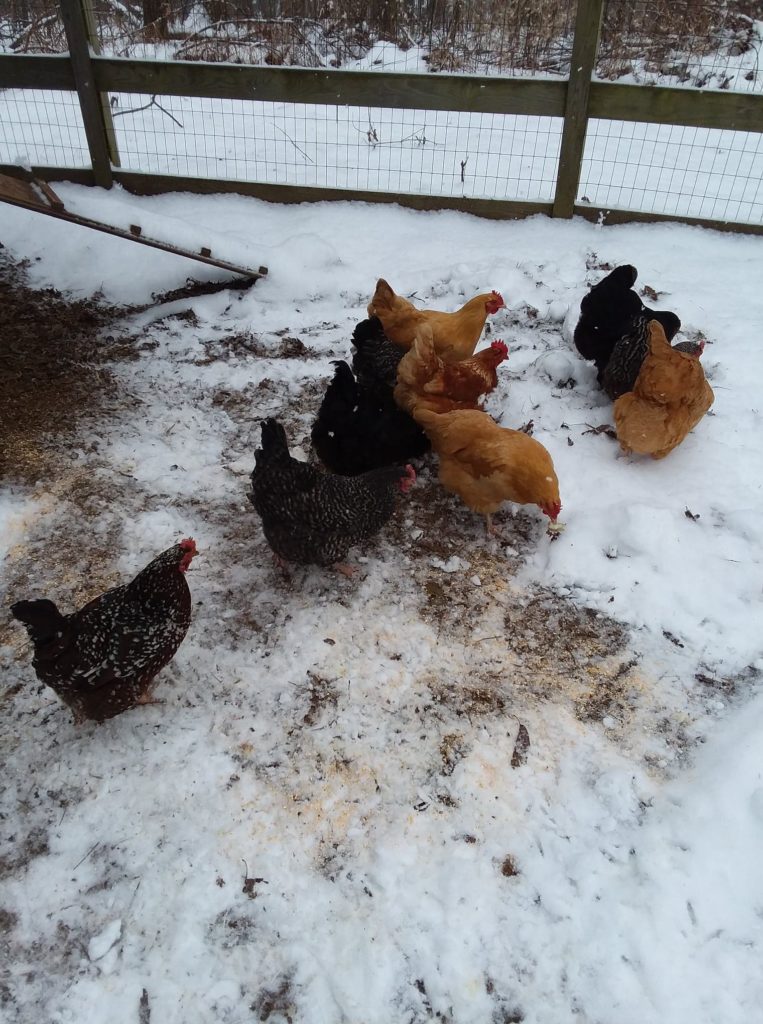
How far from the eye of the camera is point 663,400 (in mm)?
3570

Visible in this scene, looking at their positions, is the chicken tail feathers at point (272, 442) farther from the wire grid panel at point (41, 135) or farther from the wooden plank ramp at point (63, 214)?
the wire grid panel at point (41, 135)

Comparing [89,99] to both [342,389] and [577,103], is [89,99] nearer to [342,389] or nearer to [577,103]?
[577,103]

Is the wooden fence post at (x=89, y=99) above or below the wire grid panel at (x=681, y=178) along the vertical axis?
above

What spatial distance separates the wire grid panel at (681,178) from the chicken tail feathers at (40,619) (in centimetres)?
602

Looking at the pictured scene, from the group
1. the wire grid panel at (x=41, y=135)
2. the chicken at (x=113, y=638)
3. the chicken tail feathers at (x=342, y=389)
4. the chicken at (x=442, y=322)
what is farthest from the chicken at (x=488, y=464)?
the wire grid panel at (x=41, y=135)

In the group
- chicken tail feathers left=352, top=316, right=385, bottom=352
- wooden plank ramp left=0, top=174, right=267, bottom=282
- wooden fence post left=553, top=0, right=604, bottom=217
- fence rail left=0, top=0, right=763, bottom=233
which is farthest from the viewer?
fence rail left=0, top=0, right=763, bottom=233

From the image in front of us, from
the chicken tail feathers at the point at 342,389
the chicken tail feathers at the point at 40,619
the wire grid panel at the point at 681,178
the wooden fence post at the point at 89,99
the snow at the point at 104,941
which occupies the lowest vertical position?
the snow at the point at 104,941

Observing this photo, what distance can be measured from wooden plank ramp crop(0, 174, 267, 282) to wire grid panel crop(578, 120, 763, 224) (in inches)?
142

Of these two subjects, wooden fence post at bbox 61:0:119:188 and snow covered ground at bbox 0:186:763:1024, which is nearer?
snow covered ground at bbox 0:186:763:1024

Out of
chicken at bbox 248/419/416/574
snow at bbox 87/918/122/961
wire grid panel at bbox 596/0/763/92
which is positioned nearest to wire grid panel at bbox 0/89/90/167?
chicken at bbox 248/419/416/574

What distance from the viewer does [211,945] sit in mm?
1992

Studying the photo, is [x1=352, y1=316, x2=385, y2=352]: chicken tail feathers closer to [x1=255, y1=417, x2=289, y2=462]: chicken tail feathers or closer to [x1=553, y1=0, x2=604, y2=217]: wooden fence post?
[x1=255, y1=417, x2=289, y2=462]: chicken tail feathers

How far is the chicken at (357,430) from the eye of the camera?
11.7ft

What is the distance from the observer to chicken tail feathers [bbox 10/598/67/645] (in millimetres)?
2197
